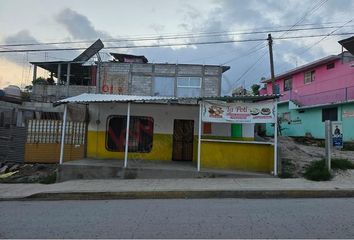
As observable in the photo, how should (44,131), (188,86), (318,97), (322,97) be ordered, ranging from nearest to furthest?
(44,131)
(188,86)
(322,97)
(318,97)

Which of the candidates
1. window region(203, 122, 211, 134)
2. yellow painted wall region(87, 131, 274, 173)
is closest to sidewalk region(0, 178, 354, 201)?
yellow painted wall region(87, 131, 274, 173)

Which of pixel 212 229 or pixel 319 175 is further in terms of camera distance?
pixel 319 175

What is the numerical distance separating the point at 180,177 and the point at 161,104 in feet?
14.2

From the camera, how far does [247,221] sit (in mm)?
7461

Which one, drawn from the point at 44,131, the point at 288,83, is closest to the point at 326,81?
the point at 288,83

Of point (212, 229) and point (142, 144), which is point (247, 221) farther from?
point (142, 144)

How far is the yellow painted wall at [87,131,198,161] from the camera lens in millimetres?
17141

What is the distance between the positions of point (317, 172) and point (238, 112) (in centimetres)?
337

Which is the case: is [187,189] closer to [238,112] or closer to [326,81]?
[238,112]

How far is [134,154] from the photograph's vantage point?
17.1 m

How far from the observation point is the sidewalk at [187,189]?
10.9m

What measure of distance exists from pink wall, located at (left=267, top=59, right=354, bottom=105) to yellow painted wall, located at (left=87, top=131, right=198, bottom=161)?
17.9m

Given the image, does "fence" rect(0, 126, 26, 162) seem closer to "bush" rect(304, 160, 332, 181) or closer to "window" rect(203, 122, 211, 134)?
"window" rect(203, 122, 211, 134)

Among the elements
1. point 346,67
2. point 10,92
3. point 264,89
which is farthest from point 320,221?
point 264,89
